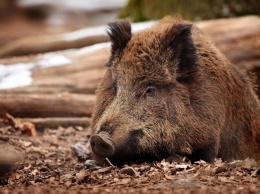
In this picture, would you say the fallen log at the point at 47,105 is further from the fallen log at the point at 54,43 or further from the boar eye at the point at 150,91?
the boar eye at the point at 150,91

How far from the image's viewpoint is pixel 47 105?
9.99m

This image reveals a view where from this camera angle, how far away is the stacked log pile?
9953mm

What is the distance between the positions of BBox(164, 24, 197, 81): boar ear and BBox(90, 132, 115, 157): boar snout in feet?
4.17

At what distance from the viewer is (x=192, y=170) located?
6.34 m

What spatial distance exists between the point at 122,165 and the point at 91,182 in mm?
884

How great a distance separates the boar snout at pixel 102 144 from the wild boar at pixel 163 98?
0.01m

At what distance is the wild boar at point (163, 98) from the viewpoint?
6922mm

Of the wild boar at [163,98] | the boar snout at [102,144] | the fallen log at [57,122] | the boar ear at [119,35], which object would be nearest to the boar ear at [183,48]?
the wild boar at [163,98]

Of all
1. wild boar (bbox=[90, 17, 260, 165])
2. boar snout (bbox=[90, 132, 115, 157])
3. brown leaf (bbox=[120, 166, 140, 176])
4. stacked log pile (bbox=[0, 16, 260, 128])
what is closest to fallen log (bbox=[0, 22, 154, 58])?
stacked log pile (bbox=[0, 16, 260, 128])

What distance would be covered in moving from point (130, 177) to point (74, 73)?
4.94 m

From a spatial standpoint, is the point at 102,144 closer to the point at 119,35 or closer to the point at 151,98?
the point at 151,98

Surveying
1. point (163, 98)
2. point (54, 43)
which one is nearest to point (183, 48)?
point (163, 98)

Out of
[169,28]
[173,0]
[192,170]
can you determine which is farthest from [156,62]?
[173,0]

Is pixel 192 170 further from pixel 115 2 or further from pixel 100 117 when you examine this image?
pixel 115 2
